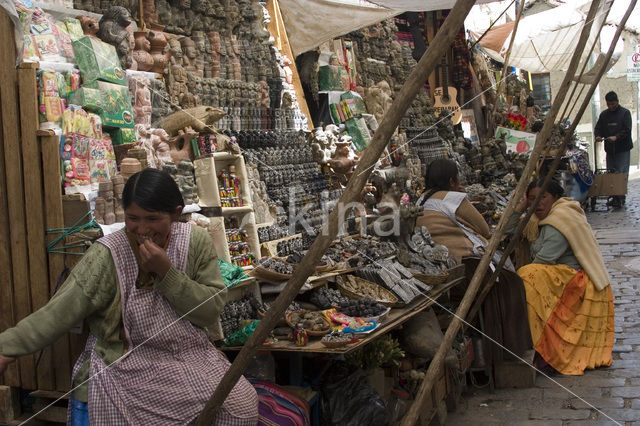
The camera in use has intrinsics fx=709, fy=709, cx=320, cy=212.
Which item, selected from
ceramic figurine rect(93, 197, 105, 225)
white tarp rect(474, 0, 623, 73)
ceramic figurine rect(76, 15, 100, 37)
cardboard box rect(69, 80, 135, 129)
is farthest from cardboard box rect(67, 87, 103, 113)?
white tarp rect(474, 0, 623, 73)

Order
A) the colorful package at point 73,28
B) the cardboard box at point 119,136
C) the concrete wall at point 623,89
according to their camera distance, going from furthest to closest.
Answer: the concrete wall at point 623,89
the colorful package at point 73,28
the cardboard box at point 119,136

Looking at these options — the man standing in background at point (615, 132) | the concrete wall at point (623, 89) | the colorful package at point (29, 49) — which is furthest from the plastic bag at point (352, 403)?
the concrete wall at point (623, 89)

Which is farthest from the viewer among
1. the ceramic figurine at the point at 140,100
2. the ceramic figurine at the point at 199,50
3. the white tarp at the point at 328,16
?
the white tarp at the point at 328,16

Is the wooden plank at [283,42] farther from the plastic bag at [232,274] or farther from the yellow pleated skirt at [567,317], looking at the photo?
the plastic bag at [232,274]

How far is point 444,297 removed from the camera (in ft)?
17.6

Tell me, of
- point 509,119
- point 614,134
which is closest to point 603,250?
point 614,134

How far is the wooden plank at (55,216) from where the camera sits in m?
3.11

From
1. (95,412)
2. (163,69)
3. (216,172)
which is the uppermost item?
(163,69)

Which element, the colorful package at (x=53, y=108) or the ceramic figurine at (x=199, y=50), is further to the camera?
the ceramic figurine at (x=199, y=50)

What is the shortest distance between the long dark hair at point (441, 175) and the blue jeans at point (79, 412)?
370cm

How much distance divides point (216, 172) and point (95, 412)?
2397 mm

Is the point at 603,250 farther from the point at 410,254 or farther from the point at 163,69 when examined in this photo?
the point at 163,69

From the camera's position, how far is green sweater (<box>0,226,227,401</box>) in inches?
96.8

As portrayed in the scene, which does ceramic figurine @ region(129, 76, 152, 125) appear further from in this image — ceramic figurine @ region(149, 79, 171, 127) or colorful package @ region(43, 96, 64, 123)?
colorful package @ region(43, 96, 64, 123)
